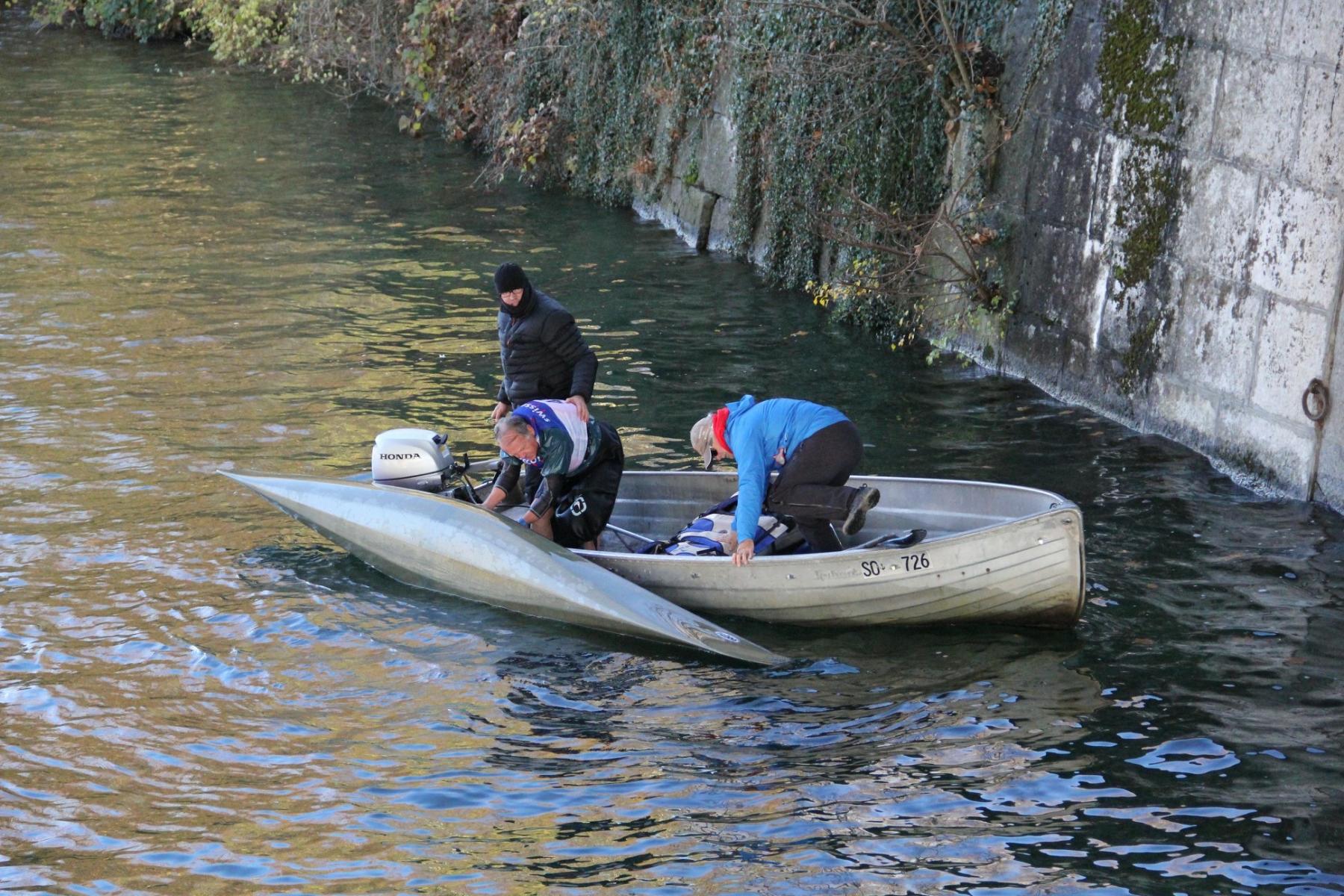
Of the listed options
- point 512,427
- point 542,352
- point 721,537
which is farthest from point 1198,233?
point 512,427

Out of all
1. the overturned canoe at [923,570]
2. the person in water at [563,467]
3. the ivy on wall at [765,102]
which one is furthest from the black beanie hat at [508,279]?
the ivy on wall at [765,102]

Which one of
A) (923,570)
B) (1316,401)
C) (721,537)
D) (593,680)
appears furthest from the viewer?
(1316,401)

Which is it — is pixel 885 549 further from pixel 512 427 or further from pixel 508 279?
pixel 508 279

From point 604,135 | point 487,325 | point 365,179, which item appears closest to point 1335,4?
point 487,325

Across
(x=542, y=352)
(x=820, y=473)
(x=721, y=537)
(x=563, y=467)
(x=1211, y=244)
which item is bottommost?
(x=721, y=537)

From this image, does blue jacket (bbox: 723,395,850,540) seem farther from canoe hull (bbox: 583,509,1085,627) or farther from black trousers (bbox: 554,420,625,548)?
black trousers (bbox: 554,420,625,548)

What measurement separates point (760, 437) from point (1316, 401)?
3.73m

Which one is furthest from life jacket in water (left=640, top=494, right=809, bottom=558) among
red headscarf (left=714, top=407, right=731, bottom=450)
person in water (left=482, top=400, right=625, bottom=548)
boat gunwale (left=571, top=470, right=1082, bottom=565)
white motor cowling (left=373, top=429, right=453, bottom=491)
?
white motor cowling (left=373, top=429, right=453, bottom=491)

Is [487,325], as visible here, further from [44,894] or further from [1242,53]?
[44,894]

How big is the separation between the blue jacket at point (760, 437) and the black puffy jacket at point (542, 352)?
1.55 meters

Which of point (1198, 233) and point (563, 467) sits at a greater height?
point (1198, 233)

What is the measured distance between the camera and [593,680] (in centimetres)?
782

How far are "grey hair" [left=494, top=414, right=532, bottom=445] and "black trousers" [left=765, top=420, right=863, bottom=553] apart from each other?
1.56 metres

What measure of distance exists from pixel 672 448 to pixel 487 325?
4.13 m
